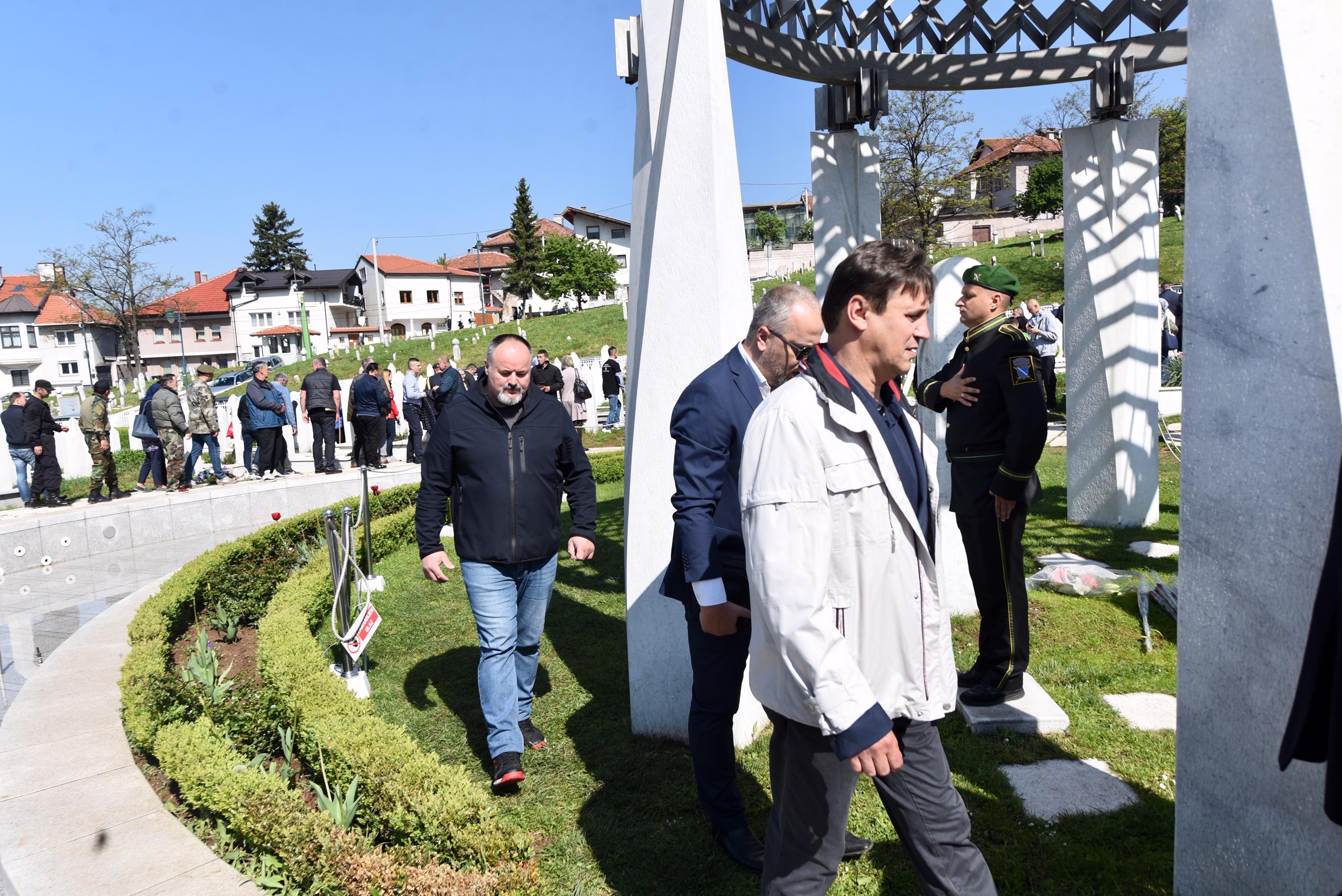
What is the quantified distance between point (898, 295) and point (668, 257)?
2.25 meters

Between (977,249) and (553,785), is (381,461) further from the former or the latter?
(977,249)

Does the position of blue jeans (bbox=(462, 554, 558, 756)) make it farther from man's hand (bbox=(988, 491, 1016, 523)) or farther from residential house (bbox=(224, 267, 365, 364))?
residential house (bbox=(224, 267, 365, 364))

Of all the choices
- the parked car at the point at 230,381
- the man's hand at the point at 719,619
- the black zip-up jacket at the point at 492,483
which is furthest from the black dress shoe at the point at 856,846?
the parked car at the point at 230,381

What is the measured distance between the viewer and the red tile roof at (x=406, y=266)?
76.5 meters

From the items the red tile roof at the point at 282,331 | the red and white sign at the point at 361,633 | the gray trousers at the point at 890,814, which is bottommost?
the red and white sign at the point at 361,633

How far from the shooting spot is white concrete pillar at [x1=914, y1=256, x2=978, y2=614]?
5863mm

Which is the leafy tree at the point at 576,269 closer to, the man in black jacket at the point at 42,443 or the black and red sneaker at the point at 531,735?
the man in black jacket at the point at 42,443

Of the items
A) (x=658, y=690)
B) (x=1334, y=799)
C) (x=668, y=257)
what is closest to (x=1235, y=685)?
(x=1334, y=799)

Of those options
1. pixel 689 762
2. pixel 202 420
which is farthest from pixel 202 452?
pixel 689 762

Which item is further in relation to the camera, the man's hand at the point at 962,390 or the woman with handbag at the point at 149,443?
the woman with handbag at the point at 149,443

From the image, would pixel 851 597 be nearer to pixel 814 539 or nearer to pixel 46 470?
pixel 814 539

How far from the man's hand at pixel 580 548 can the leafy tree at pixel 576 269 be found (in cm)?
6610

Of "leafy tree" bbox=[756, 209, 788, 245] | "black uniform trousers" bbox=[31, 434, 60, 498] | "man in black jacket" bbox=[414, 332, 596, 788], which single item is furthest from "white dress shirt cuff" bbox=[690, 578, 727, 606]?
"leafy tree" bbox=[756, 209, 788, 245]

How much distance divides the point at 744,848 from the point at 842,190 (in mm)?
5996
